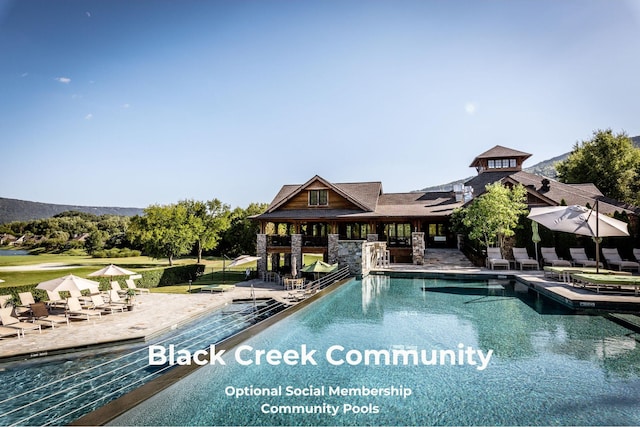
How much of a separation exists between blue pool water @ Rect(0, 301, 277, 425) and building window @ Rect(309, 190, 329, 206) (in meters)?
16.1

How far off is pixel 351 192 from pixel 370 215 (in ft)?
16.5

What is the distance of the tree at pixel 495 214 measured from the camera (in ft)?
67.4

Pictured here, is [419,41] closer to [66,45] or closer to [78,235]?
[66,45]

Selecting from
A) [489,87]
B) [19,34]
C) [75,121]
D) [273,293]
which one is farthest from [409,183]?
[19,34]

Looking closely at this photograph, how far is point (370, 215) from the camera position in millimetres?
24609

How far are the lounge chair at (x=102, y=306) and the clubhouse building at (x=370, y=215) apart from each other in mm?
10471

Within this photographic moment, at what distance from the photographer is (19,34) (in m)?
19.4

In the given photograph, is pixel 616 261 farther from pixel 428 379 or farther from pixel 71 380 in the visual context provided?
pixel 71 380

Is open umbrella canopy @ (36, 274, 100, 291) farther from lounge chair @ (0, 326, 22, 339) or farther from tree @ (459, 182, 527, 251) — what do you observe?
tree @ (459, 182, 527, 251)

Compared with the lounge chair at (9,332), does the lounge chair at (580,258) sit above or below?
above

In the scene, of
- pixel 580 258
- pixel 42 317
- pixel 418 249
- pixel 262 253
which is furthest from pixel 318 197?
pixel 42 317

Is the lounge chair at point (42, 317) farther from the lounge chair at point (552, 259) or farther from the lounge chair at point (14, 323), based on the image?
the lounge chair at point (552, 259)

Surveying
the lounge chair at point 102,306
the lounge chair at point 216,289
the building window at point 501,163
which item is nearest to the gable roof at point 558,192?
the building window at point 501,163

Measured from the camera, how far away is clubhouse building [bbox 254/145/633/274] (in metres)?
23.5
